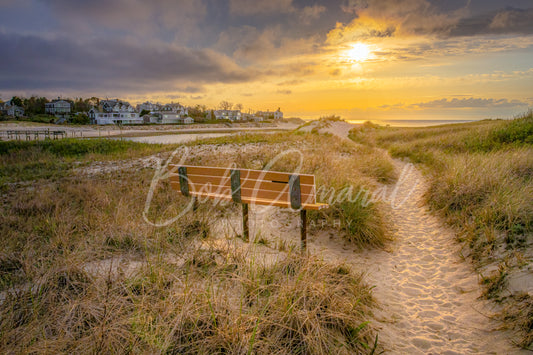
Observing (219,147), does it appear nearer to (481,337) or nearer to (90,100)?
(481,337)

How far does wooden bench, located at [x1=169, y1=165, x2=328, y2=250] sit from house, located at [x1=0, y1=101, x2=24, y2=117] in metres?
94.6

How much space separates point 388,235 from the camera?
5.05 metres

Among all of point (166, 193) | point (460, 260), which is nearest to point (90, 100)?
point (166, 193)

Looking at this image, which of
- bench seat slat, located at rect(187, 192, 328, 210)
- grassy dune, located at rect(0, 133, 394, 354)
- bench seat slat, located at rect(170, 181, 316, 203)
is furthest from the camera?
bench seat slat, located at rect(170, 181, 316, 203)

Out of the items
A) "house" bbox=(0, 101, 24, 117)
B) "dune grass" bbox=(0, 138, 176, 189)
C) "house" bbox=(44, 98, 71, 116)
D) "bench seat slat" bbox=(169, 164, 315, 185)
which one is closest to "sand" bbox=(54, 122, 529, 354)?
"bench seat slat" bbox=(169, 164, 315, 185)

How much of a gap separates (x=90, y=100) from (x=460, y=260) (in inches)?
4457

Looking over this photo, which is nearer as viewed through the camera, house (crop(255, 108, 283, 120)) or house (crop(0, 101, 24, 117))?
house (crop(0, 101, 24, 117))

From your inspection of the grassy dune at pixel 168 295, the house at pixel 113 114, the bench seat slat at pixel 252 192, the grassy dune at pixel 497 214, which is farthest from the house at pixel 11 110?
the grassy dune at pixel 497 214

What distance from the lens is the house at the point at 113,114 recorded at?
71.4 m

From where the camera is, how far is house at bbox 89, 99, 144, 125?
71.4 metres

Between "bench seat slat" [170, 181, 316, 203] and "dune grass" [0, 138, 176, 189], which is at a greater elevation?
"bench seat slat" [170, 181, 316, 203]

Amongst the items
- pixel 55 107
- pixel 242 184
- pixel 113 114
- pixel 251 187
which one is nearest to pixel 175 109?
pixel 113 114

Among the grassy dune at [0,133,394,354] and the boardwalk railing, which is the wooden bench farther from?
the boardwalk railing

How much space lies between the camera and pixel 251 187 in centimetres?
468
